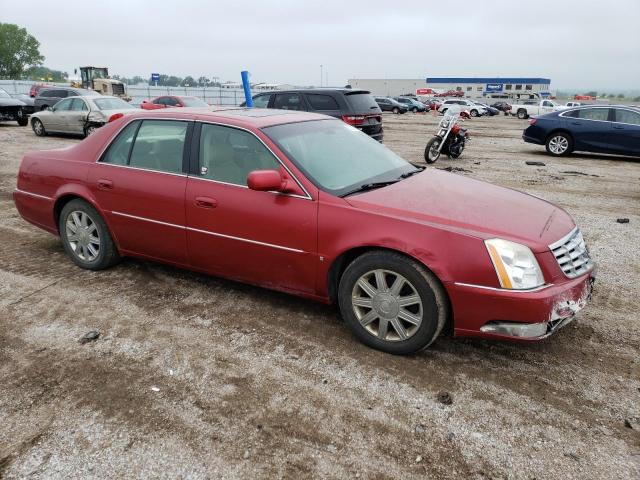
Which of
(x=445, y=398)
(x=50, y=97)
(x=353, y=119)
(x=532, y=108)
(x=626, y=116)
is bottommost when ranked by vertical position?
(x=445, y=398)

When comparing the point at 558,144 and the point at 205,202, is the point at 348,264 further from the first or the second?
the point at 558,144

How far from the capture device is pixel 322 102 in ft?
36.1

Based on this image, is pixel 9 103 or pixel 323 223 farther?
pixel 9 103

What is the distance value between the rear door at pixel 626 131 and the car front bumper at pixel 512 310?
1177cm

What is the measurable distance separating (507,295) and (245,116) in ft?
8.37

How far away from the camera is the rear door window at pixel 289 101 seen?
11.2m

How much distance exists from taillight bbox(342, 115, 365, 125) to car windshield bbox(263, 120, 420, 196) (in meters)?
6.23

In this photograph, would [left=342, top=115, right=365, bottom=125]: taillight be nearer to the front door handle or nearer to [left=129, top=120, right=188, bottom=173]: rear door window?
[left=129, top=120, right=188, bottom=173]: rear door window

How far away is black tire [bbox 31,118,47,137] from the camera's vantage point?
1652 cm

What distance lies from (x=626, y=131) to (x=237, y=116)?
12274mm

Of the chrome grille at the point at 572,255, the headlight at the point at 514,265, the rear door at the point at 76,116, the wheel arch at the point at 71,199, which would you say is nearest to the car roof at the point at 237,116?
the wheel arch at the point at 71,199

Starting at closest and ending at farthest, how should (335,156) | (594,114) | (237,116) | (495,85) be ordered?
(335,156) → (237,116) → (594,114) → (495,85)

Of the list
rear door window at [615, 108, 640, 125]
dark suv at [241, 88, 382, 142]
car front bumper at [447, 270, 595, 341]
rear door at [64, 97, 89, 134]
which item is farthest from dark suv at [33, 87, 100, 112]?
car front bumper at [447, 270, 595, 341]

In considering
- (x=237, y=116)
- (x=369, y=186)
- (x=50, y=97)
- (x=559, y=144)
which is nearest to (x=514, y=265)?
(x=369, y=186)
